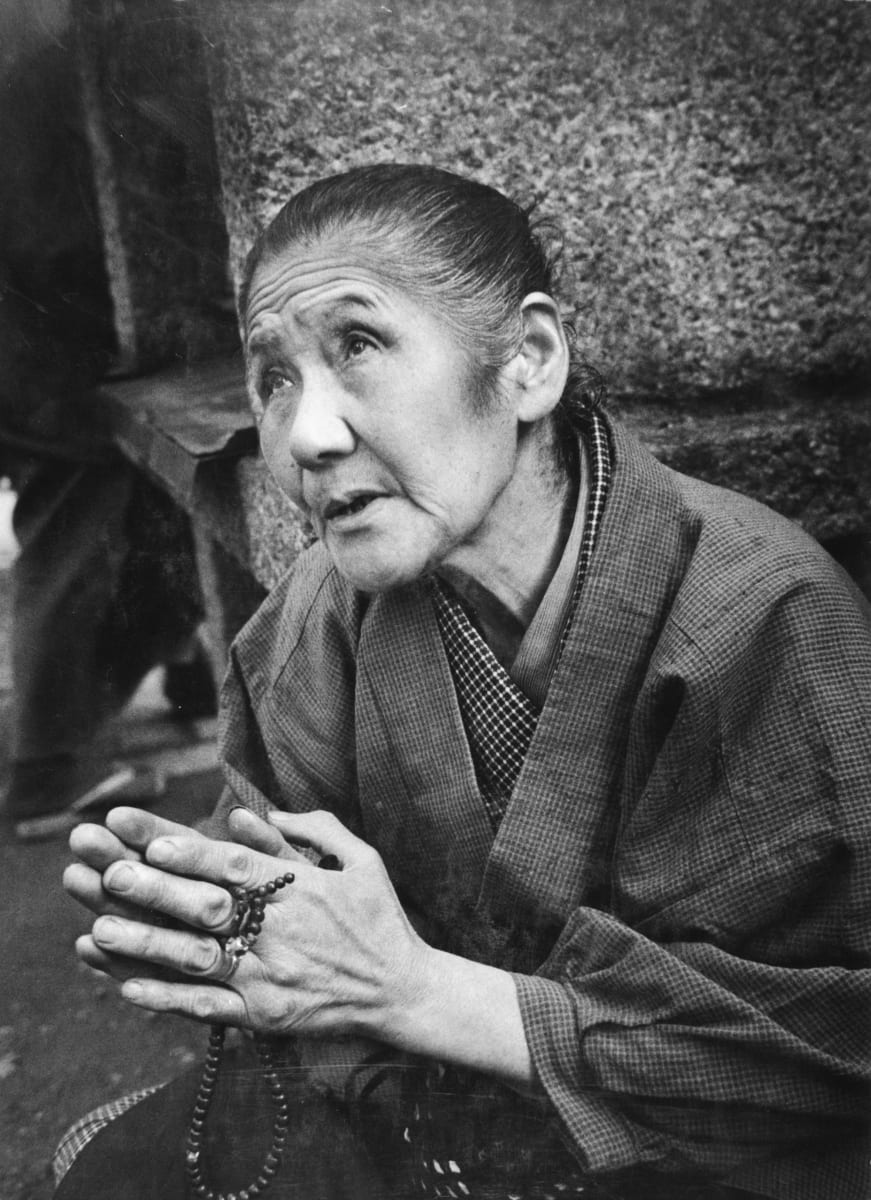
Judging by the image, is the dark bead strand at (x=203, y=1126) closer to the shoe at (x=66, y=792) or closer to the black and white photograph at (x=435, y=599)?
the black and white photograph at (x=435, y=599)

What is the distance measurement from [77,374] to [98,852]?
830mm

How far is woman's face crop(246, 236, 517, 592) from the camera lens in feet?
4.38

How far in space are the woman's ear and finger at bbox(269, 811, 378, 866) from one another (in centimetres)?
58

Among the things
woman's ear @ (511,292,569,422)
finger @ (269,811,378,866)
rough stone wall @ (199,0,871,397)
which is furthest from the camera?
rough stone wall @ (199,0,871,397)

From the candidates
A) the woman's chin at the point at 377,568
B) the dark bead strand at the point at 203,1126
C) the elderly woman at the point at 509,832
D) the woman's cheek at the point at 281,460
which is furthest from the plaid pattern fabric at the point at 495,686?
the dark bead strand at the point at 203,1126

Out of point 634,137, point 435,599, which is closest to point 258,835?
point 435,599

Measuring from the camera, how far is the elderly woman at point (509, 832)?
1242 mm

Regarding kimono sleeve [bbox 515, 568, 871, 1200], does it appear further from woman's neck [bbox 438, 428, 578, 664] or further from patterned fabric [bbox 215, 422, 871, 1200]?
woman's neck [bbox 438, 428, 578, 664]

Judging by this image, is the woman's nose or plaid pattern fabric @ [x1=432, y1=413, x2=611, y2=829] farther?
plaid pattern fabric @ [x1=432, y1=413, x2=611, y2=829]

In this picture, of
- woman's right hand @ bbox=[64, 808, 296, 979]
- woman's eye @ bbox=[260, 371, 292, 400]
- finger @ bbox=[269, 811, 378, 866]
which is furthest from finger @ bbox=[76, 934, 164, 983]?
woman's eye @ bbox=[260, 371, 292, 400]

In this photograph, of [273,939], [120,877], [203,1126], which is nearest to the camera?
[120,877]

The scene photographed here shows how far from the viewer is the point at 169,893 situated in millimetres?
1092

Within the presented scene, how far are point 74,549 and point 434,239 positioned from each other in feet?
2.38

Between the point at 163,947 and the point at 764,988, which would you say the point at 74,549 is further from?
Result: the point at 764,988
